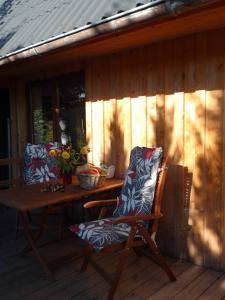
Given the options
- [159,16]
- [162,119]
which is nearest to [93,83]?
[162,119]

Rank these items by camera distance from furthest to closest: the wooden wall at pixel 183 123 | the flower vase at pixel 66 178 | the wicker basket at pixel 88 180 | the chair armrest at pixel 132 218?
the flower vase at pixel 66 178
the wicker basket at pixel 88 180
the wooden wall at pixel 183 123
the chair armrest at pixel 132 218

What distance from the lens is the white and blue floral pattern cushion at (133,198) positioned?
2.83 m

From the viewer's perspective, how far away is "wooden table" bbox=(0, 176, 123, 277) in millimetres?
2910

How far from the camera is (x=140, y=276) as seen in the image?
3.13 m

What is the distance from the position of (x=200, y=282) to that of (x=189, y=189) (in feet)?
2.80

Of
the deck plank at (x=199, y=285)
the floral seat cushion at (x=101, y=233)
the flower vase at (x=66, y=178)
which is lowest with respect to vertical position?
the deck plank at (x=199, y=285)

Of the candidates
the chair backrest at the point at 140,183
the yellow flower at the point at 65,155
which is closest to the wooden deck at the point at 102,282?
the chair backrest at the point at 140,183

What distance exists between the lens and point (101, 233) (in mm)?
2789

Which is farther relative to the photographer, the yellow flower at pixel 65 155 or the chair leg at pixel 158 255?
the yellow flower at pixel 65 155

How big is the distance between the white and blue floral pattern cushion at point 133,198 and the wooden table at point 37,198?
10.3 inches

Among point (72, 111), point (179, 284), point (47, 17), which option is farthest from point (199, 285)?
point (47, 17)

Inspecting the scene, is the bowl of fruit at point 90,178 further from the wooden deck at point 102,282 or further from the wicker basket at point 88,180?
the wooden deck at point 102,282

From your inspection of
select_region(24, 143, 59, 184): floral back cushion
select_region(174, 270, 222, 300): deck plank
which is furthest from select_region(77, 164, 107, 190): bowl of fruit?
select_region(174, 270, 222, 300): deck plank

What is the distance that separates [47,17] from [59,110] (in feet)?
4.32
